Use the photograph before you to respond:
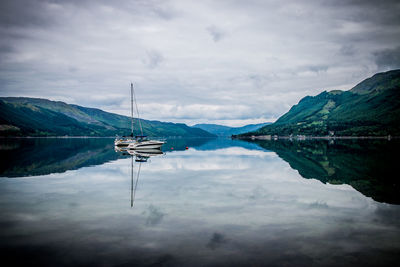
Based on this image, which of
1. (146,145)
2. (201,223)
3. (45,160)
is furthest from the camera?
(146,145)

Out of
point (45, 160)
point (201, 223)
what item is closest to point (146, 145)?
point (45, 160)

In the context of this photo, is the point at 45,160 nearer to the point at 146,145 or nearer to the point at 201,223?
the point at 146,145

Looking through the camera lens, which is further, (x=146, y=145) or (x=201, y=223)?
(x=146, y=145)

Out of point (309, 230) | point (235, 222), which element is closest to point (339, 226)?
point (309, 230)

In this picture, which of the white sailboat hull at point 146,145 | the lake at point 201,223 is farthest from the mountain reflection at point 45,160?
the lake at point 201,223

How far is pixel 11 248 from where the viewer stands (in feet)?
44.3

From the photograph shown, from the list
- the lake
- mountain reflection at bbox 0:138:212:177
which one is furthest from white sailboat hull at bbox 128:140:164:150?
the lake

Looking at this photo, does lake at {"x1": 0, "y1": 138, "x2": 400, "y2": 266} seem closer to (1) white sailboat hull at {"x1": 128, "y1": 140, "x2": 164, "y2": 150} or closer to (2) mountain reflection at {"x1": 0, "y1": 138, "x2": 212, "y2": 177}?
(2) mountain reflection at {"x1": 0, "y1": 138, "x2": 212, "y2": 177}

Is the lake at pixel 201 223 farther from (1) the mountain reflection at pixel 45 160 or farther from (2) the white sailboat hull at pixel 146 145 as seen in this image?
(2) the white sailboat hull at pixel 146 145

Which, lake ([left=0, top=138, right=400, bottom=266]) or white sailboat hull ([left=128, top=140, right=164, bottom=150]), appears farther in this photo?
white sailboat hull ([left=128, top=140, right=164, bottom=150])

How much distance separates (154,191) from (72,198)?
6.79 metres

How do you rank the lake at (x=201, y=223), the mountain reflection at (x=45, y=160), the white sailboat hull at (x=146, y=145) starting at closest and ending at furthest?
the lake at (x=201, y=223), the mountain reflection at (x=45, y=160), the white sailboat hull at (x=146, y=145)

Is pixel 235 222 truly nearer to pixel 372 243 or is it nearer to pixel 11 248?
pixel 372 243

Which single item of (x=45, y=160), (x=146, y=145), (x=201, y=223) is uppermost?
(x=146, y=145)
